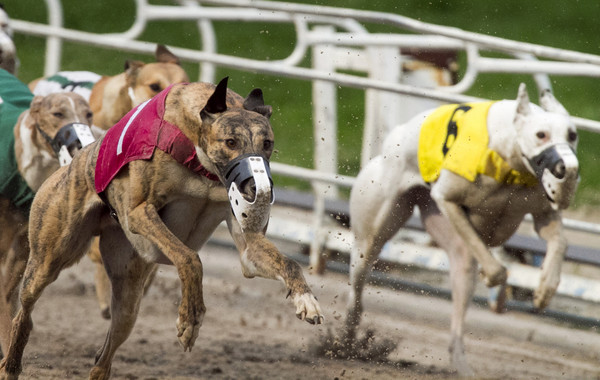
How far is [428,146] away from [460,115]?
0.21 m

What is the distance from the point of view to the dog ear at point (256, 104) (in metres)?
3.71

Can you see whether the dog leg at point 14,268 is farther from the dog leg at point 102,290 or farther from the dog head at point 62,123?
the dog leg at point 102,290

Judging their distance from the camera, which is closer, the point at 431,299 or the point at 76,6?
the point at 431,299

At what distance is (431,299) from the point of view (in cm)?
668

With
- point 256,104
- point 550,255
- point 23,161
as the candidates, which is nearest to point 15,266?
point 23,161

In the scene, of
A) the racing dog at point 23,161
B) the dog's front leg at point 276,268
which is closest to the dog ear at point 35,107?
the racing dog at point 23,161

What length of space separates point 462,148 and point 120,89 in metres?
1.88

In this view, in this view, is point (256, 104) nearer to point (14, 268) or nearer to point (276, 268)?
point (276, 268)

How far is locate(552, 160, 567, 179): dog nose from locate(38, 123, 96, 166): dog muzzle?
1918 mm

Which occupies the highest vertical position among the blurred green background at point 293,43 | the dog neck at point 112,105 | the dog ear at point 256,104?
the dog ear at point 256,104

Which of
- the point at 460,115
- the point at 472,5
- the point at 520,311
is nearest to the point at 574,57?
the point at 460,115

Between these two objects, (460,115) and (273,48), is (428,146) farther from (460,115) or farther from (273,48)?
(273,48)

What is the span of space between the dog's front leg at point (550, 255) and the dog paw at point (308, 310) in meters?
1.68

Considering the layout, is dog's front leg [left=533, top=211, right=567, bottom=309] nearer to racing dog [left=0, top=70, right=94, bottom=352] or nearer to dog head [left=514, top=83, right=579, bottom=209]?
dog head [left=514, top=83, right=579, bottom=209]
